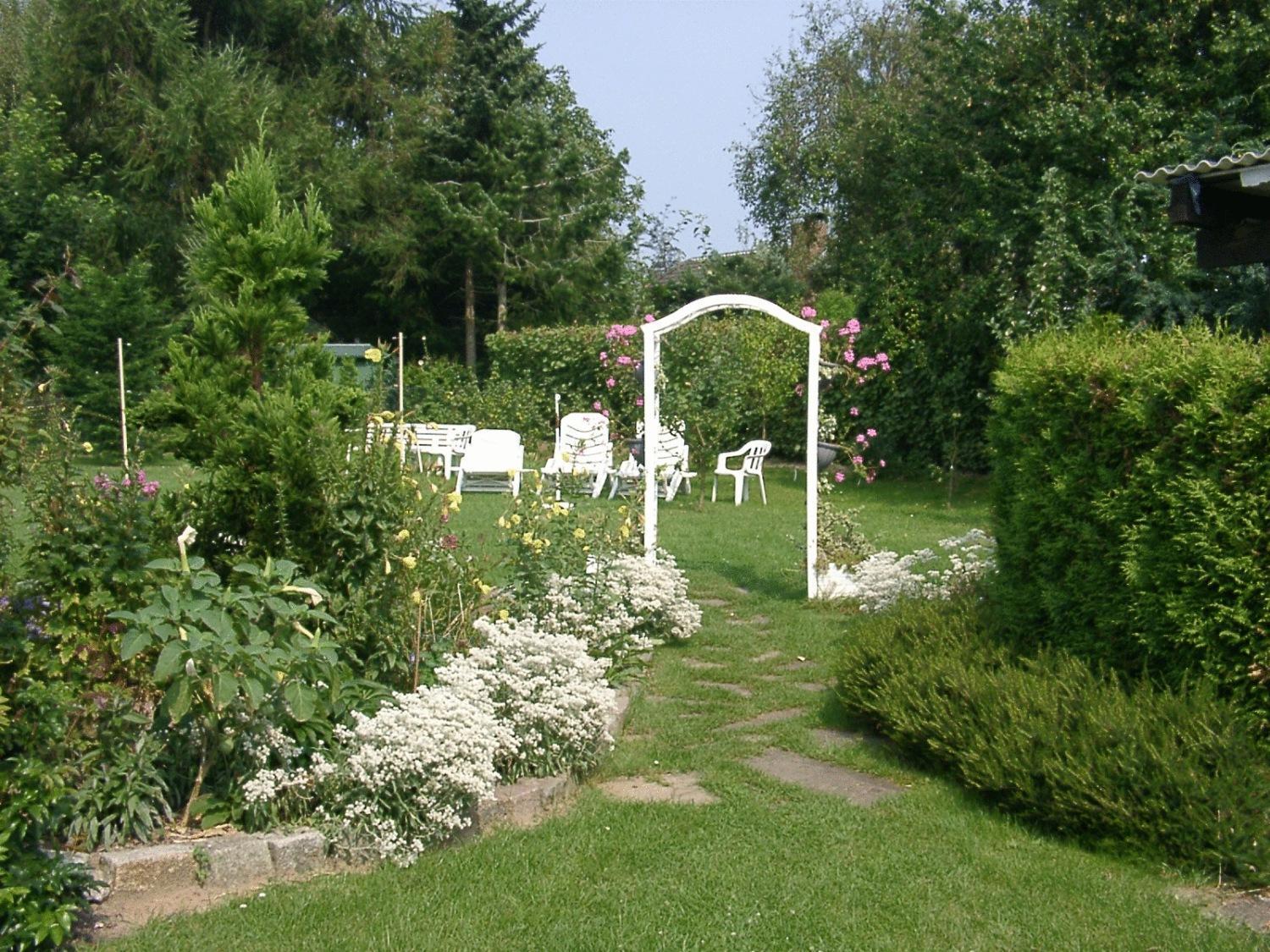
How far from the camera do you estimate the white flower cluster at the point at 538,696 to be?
4.28 meters

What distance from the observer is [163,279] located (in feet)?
73.2

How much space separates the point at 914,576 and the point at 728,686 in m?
1.56

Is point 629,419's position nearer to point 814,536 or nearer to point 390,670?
point 814,536

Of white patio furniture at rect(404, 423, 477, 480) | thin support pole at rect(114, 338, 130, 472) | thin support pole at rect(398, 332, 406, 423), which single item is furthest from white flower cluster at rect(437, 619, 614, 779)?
white patio furniture at rect(404, 423, 477, 480)

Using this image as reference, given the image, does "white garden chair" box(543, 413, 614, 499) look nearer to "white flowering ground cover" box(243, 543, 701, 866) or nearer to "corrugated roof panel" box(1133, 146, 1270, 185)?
"corrugated roof panel" box(1133, 146, 1270, 185)

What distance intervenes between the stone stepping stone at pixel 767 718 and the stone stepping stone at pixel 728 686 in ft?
1.00

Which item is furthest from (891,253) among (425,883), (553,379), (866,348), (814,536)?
(425,883)

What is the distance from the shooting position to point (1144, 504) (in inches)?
163

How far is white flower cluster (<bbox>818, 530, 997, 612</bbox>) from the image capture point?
21.2 feet

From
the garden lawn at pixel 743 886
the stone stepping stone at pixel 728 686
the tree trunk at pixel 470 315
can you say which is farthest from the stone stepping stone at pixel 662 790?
the tree trunk at pixel 470 315

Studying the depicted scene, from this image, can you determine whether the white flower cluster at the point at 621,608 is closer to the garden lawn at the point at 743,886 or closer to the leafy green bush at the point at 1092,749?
the garden lawn at the point at 743,886

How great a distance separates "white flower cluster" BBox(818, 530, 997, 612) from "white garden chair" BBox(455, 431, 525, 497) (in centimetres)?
668

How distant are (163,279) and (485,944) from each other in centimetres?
2156

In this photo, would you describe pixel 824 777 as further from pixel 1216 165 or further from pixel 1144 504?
pixel 1216 165
